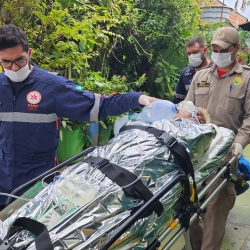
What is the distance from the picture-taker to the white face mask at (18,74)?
6.54ft

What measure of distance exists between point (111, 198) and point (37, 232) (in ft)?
1.16

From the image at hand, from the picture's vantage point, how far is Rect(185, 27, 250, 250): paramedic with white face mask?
2408 mm

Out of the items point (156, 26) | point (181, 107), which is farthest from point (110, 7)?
point (181, 107)

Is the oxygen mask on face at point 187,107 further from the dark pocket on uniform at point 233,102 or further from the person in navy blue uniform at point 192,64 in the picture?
the person in navy blue uniform at point 192,64

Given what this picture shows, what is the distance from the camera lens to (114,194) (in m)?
1.40

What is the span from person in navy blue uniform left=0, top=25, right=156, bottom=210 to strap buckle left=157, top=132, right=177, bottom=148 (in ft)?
1.06

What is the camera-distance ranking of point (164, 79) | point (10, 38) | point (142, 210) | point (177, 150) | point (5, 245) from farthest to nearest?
point (164, 79)
point (10, 38)
point (177, 150)
point (142, 210)
point (5, 245)

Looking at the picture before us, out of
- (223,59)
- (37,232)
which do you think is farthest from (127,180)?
(223,59)

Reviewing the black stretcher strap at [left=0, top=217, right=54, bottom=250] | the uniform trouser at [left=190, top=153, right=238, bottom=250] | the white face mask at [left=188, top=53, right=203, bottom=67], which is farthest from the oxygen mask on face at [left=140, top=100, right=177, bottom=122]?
the white face mask at [left=188, top=53, right=203, bottom=67]

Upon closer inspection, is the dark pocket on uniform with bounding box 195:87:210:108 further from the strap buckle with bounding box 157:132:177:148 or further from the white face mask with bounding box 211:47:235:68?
the strap buckle with bounding box 157:132:177:148

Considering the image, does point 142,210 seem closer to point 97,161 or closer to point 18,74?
point 97,161

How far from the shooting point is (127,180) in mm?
1452

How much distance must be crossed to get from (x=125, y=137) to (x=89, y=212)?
55 cm

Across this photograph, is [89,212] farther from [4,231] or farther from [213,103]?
[213,103]
